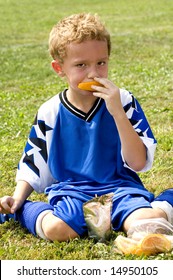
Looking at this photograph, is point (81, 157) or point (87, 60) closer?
point (87, 60)

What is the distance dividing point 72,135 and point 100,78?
0.44 meters

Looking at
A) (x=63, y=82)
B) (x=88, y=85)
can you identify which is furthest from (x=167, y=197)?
(x=63, y=82)

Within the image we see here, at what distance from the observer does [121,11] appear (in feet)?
73.7

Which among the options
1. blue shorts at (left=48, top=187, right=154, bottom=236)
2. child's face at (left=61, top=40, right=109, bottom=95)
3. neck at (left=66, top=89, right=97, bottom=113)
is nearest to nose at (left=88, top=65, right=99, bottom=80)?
child's face at (left=61, top=40, right=109, bottom=95)

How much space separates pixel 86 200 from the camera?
428cm

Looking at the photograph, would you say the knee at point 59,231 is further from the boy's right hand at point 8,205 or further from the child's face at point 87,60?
the child's face at point 87,60

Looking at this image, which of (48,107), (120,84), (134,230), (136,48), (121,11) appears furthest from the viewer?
(121,11)

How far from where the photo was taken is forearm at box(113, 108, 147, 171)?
414 centimetres

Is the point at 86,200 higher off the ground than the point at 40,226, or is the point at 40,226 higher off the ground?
the point at 86,200

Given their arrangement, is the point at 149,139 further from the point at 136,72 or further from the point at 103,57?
the point at 136,72

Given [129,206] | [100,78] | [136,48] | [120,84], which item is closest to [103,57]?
[100,78]

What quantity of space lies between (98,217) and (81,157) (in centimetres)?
47

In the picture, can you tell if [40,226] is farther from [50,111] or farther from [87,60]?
[87,60]

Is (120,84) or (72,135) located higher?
(72,135)
